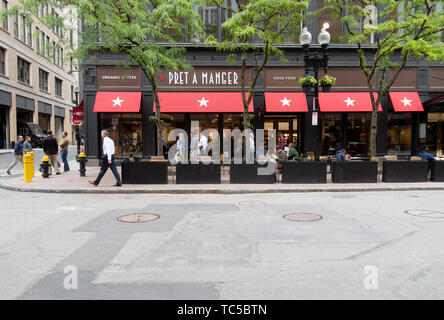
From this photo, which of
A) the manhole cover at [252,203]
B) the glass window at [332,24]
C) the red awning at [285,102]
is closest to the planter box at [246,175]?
the manhole cover at [252,203]

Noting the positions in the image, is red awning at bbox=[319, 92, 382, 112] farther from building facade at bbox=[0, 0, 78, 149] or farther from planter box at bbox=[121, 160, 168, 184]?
building facade at bbox=[0, 0, 78, 149]

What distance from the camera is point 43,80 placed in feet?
151

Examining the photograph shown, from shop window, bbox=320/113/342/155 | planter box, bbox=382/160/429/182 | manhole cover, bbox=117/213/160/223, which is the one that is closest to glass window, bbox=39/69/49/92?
shop window, bbox=320/113/342/155

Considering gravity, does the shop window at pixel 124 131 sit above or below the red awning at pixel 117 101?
below

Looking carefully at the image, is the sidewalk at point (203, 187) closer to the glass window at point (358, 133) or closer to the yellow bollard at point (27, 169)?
the yellow bollard at point (27, 169)

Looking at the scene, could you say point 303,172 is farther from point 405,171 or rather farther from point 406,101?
point 406,101

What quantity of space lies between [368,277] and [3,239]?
5668 millimetres

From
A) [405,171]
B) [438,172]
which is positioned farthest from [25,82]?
[438,172]

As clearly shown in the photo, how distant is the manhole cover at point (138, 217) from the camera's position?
7.06 meters

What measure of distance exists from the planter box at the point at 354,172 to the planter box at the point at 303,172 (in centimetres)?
59

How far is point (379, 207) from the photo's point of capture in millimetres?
8555

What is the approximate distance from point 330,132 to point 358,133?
64.9 inches

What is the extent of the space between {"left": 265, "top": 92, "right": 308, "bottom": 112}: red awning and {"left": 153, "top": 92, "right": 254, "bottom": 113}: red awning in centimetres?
110
